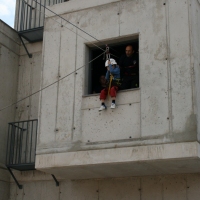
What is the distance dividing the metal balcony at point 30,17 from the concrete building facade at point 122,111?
248cm

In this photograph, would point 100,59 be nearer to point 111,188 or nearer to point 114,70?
point 114,70

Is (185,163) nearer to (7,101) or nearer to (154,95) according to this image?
(154,95)

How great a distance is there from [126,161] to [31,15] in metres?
8.42

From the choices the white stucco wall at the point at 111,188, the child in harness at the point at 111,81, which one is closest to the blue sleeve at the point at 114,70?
the child in harness at the point at 111,81

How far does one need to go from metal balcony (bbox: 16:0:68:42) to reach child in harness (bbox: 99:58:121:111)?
15.6ft

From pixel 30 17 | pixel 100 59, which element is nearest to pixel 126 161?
pixel 100 59

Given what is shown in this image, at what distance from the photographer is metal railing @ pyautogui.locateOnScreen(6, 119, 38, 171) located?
1785 centimetres

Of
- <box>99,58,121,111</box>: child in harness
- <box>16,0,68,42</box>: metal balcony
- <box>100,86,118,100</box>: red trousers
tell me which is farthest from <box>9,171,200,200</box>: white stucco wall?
<box>16,0,68,42</box>: metal balcony

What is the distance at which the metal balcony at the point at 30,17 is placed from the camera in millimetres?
19500

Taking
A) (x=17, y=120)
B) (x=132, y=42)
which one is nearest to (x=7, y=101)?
(x=17, y=120)

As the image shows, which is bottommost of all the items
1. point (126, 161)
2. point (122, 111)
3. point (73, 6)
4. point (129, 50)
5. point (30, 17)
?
point (126, 161)

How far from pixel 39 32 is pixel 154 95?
620 cm

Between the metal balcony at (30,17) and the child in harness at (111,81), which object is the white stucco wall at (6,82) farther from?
the child in harness at (111,81)

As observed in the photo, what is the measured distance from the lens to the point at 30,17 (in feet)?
65.8
